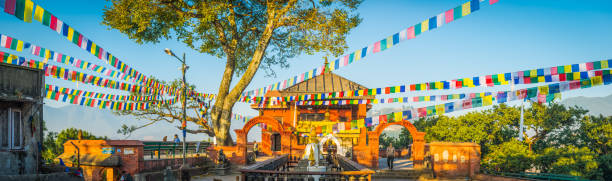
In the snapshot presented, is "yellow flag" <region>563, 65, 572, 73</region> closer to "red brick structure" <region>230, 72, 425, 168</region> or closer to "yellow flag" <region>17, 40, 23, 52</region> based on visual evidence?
"red brick structure" <region>230, 72, 425, 168</region>

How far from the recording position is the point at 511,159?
17375 mm

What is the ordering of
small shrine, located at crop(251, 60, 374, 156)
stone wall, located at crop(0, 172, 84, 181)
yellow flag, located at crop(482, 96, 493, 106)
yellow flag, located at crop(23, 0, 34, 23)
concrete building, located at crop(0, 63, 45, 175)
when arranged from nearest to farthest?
stone wall, located at crop(0, 172, 84, 181) → yellow flag, located at crop(23, 0, 34, 23) → concrete building, located at crop(0, 63, 45, 175) → yellow flag, located at crop(482, 96, 493, 106) → small shrine, located at crop(251, 60, 374, 156)

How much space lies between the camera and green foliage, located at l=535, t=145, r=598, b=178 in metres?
14.6

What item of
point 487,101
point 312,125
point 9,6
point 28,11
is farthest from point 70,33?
point 312,125

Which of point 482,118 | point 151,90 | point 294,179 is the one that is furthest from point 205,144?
point 294,179

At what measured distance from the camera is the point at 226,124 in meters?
21.1

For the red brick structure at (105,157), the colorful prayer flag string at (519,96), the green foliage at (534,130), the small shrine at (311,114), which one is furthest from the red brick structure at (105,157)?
the green foliage at (534,130)

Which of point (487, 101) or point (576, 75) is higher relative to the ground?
point (576, 75)

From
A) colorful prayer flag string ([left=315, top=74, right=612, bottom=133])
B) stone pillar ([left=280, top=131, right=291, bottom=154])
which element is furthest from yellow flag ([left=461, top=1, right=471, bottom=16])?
stone pillar ([left=280, top=131, right=291, bottom=154])

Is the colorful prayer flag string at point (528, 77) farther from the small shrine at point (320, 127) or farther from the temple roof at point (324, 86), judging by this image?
the temple roof at point (324, 86)

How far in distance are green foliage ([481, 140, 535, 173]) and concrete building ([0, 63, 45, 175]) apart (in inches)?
681

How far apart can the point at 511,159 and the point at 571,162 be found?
9.01 ft

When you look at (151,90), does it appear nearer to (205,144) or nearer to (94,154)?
(94,154)

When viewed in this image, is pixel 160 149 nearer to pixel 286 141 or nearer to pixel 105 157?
pixel 105 157
